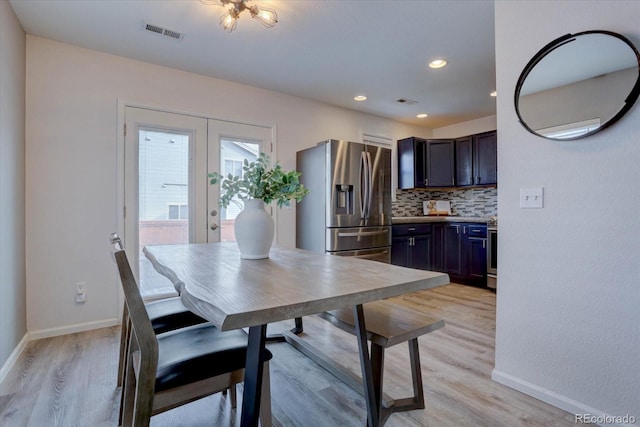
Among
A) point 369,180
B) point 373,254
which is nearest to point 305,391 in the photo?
point 373,254

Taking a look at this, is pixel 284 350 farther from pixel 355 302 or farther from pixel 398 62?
pixel 398 62

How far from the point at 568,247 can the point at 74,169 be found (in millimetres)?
3561

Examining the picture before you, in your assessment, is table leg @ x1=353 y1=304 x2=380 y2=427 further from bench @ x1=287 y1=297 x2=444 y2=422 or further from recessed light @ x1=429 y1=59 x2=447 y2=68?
recessed light @ x1=429 y1=59 x2=447 y2=68

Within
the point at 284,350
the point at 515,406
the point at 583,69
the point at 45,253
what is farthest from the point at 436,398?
the point at 45,253

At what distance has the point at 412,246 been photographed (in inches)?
168

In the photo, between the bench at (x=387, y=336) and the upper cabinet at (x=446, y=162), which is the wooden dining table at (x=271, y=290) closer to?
the bench at (x=387, y=336)

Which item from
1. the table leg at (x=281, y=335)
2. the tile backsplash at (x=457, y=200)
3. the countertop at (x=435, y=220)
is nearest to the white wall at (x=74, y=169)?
the table leg at (x=281, y=335)

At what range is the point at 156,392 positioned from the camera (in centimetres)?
96

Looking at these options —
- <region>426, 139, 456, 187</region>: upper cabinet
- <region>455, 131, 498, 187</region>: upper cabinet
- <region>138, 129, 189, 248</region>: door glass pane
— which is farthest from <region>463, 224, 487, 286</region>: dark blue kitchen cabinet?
<region>138, 129, 189, 248</region>: door glass pane

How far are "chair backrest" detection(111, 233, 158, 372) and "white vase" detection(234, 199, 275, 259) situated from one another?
67 centimetres

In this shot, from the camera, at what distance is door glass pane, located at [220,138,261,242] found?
11.1ft

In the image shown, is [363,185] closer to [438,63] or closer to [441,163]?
[438,63]

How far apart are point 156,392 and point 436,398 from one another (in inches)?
55.1

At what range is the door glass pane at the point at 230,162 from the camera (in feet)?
11.1
